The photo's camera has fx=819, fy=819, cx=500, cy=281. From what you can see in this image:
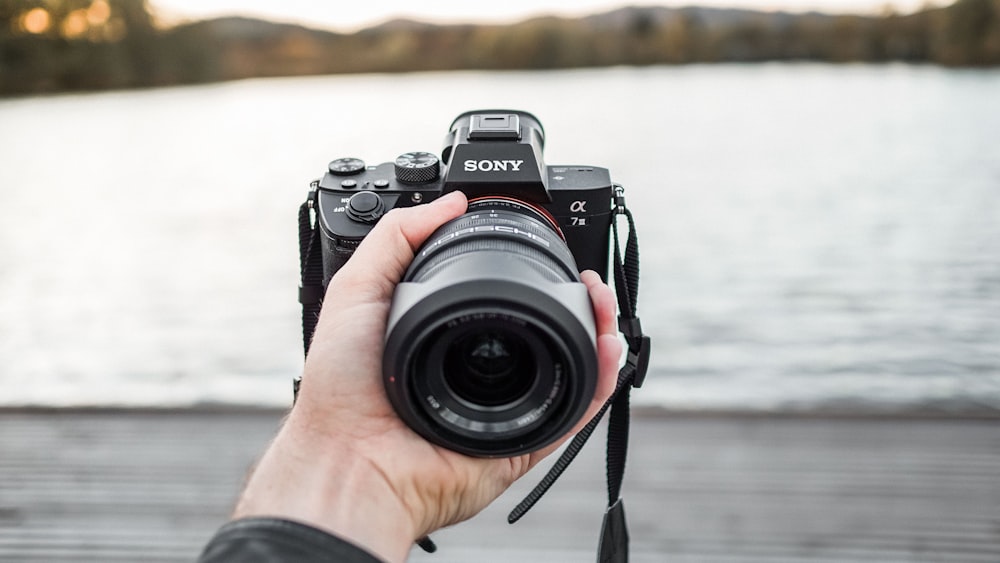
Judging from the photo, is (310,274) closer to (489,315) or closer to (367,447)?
(367,447)

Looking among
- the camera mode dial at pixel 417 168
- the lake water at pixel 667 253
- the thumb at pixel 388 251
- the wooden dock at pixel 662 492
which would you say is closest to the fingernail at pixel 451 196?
the thumb at pixel 388 251

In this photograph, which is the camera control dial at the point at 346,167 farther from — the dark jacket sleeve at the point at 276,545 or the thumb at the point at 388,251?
the dark jacket sleeve at the point at 276,545

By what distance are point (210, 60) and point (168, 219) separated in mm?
11436

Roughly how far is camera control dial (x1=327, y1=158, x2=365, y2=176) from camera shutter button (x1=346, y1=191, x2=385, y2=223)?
0.28ft

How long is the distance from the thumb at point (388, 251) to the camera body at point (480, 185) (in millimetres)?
110

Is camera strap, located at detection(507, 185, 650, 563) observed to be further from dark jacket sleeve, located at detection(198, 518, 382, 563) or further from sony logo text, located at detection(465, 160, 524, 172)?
dark jacket sleeve, located at detection(198, 518, 382, 563)

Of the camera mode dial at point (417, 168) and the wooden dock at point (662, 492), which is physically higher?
the camera mode dial at point (417, 168)

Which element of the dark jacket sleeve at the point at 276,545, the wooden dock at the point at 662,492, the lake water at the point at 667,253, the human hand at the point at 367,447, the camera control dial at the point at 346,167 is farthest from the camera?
the lake water at the point at 667,253

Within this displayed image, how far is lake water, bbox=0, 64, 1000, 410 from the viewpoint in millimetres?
2896

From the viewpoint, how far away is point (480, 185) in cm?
103

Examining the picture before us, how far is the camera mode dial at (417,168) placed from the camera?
1.08m

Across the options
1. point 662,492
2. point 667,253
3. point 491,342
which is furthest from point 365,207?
point 667,253

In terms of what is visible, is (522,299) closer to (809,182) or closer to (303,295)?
(303,295)

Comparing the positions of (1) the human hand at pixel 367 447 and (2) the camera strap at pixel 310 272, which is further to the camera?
(2) the camera strap at pixel 310 272
